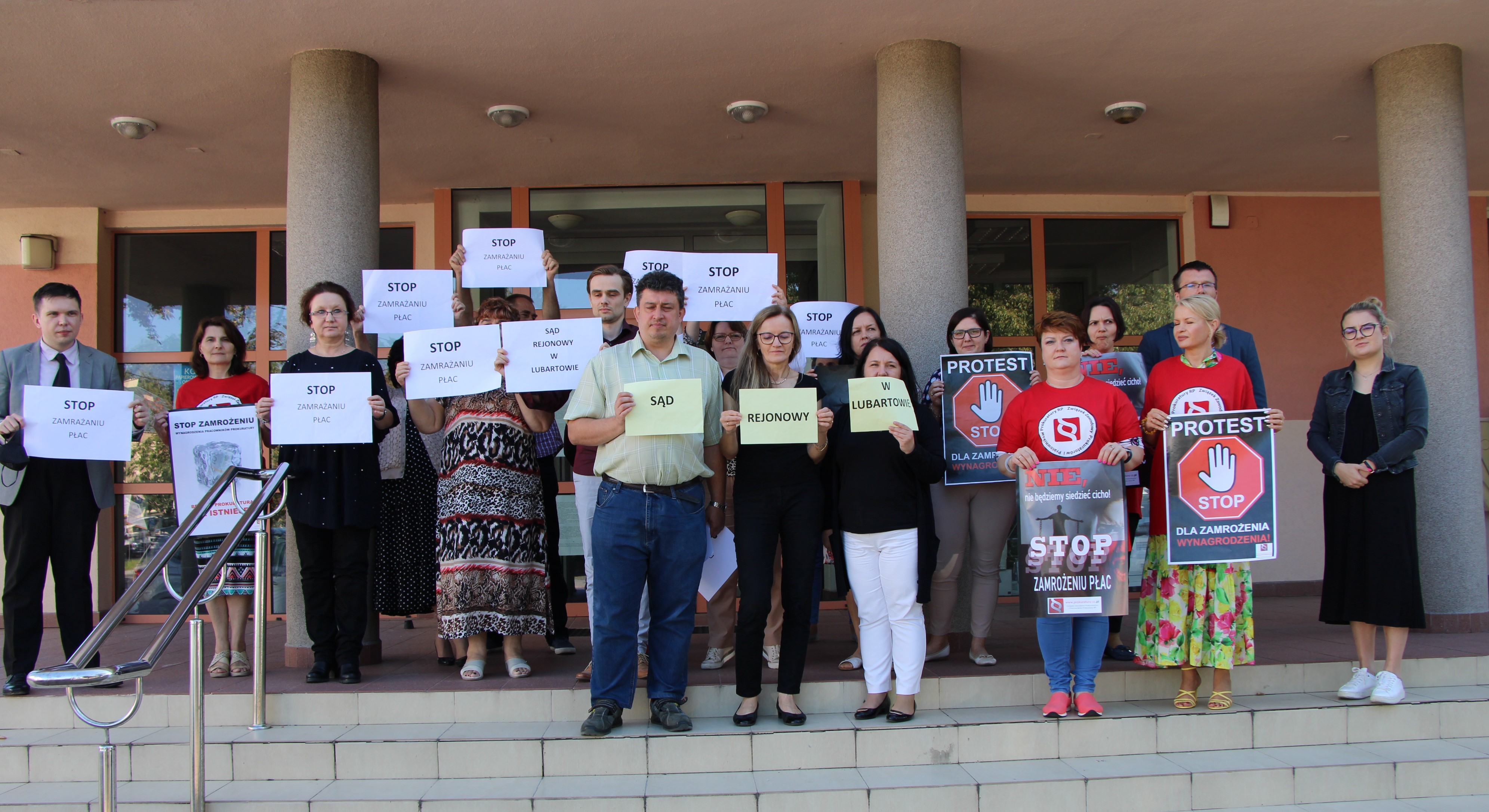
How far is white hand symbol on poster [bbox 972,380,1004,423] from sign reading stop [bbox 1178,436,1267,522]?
92 cm

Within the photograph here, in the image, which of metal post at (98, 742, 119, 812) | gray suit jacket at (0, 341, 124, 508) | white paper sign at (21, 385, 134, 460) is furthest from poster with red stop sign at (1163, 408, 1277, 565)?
gray suit jacket at (0, 341, 124, 508)

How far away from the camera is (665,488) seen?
3.86m

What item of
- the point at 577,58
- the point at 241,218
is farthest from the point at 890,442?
the point at 241,218

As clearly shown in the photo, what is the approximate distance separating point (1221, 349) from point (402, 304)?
Answer: 4106 mm

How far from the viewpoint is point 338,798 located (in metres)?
3.59

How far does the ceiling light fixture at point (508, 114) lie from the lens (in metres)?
6.13

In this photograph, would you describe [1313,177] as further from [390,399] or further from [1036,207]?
[390,399]

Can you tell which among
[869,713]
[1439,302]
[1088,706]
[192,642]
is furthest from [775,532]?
[1439,302]

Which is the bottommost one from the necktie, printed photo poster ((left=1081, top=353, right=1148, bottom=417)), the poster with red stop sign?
the poster with red stop sign

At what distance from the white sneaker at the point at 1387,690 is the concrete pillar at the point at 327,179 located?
5343 mm

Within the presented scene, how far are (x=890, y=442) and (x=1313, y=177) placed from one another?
609cm

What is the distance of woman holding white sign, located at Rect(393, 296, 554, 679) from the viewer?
436cm

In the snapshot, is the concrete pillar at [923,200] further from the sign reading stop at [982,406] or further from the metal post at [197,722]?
the metal post at [197,722]

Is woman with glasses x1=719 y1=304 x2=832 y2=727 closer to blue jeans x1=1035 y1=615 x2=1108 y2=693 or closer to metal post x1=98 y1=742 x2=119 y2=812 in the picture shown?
blue jeans x1=1035 y1=615 x2=1108 y2=693
